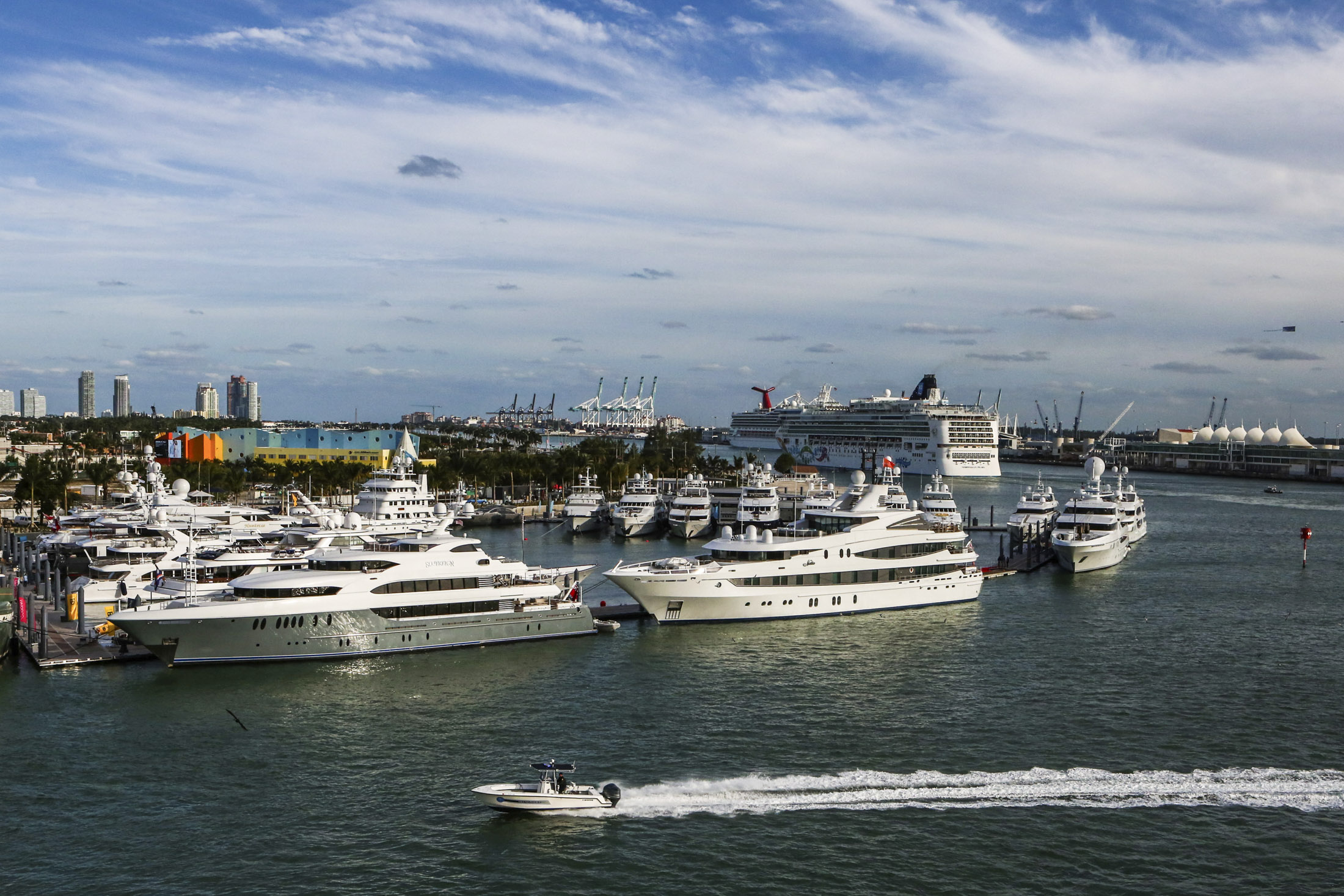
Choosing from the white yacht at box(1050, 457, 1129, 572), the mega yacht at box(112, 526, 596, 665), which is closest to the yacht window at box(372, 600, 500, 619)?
the mega yacht at box(112, 526, 596, 665)

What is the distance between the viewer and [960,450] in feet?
445

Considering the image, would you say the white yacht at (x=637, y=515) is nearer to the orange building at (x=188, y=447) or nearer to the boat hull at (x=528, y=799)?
the orange building at (x=188, y=447)

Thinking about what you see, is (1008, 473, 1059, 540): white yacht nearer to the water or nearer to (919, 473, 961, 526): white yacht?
(919, 473, 961, 526): white yacht

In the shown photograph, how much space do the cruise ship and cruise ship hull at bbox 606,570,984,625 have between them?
80.4 metres

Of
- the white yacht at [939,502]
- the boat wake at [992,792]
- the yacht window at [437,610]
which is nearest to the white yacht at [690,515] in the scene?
the white yacht at [939,502]

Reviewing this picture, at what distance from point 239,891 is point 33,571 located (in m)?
34.0

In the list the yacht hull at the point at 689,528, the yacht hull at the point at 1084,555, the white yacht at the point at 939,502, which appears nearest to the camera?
the yacht hull at the point at 1084,555

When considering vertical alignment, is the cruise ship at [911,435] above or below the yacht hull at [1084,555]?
above

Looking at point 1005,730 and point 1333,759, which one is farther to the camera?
point 1005,730

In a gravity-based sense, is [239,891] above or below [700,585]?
below

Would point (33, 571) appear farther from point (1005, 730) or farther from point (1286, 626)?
point (1286, 626)

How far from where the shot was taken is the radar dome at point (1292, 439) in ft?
555

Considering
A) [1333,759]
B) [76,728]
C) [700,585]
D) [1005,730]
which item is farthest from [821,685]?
[76,728]

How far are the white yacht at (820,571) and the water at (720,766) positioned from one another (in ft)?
6.17
